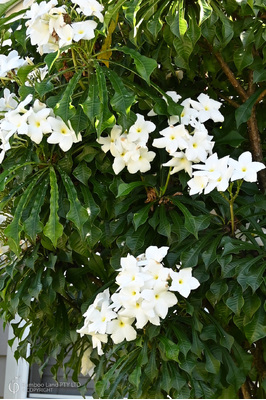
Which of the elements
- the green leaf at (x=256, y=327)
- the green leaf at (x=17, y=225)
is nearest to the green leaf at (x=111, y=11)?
the green leaf at (x=17, y=225)

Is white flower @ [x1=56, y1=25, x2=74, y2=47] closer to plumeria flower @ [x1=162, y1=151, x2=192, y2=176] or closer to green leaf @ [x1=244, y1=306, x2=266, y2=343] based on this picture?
plumeria flower @ [x1=162, y1=151, x2=192, y2=176]

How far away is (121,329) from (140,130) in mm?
458

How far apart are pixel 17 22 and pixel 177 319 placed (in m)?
1.00

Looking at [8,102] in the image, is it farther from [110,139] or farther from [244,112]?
[244,112]

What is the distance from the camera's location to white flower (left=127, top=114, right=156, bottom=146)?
54.1 inches

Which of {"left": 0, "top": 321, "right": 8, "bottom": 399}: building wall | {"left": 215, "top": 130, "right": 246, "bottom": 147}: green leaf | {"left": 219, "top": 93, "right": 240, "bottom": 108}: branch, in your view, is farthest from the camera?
{"left": 0, "top": 321, "right": 8, "bottom": 399}: building wall

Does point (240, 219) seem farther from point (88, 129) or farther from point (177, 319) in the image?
point (88, 129)

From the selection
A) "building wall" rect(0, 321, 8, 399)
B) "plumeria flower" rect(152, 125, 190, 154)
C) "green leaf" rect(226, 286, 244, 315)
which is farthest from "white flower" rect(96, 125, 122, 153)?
"building wall" rect(0, 321, 8, 399)

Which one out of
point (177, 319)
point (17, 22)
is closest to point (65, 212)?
point (177, 319)

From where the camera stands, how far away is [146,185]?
1423 millimetres

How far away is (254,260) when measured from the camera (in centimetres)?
131

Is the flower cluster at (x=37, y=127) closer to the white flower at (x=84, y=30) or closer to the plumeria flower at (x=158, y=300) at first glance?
the white flower at (x=84, y=30)

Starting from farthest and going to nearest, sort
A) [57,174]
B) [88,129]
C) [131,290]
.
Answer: [57,174]
[88,129]
[131,290]

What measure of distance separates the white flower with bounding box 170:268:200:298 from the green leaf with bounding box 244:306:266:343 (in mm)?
150
